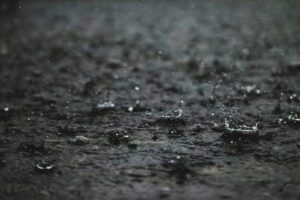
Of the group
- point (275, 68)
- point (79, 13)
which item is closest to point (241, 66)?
point (275, 68)

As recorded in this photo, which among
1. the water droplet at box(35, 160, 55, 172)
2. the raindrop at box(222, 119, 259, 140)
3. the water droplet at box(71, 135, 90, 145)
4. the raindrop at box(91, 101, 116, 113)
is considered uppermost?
the raindrop at box(91, 101, 116, 113)

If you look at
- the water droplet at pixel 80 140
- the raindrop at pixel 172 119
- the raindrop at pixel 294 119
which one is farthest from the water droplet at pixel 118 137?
the raindrop at pixel 294 119

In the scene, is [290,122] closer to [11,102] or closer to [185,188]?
[185,188]

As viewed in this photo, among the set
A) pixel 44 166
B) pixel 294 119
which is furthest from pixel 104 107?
pixel 294 119

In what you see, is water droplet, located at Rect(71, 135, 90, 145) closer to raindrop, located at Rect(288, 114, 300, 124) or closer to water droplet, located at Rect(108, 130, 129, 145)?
water droplet, located at Rect(108, 130, 129, 145)

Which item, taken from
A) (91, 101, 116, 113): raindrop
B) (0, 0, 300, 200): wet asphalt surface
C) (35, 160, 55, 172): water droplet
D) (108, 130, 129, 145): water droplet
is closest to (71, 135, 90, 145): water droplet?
(0, 0, 300, 200): wet asphalt surface

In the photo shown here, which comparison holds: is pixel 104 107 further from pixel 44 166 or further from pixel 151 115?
pixel 44 166

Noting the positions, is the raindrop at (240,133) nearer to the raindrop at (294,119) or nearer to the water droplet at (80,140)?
the raindrop at (294,119)

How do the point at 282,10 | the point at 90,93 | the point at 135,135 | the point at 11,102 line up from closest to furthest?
the point at 135,135 → the point at 11,102 → the point at 90,93 → the point at 282,10
